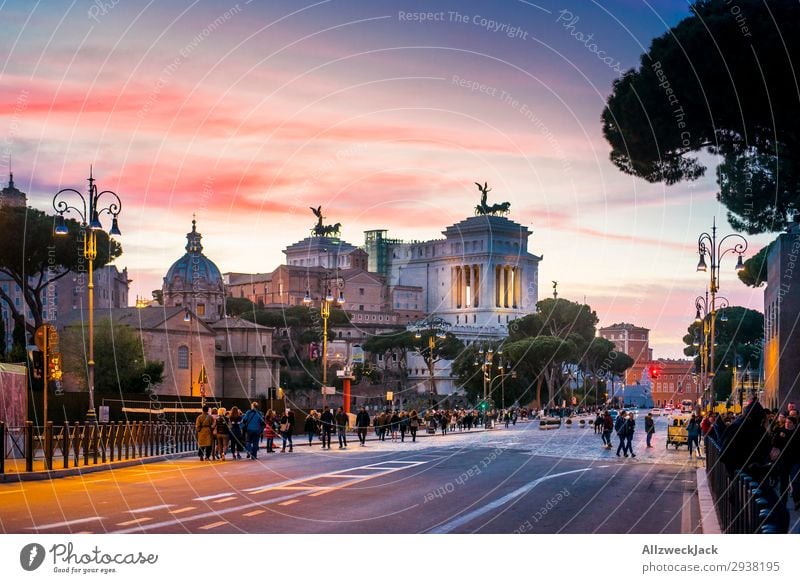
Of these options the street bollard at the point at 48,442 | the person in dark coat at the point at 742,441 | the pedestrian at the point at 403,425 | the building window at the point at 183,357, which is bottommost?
the pedestrian at the point at 403,425

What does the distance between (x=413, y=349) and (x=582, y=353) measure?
3721 cm

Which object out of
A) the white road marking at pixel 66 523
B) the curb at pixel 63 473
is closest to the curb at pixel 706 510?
the white road marking at pixel 66 523

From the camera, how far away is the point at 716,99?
78.3ft

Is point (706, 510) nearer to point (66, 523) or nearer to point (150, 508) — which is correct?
point (150, 508)

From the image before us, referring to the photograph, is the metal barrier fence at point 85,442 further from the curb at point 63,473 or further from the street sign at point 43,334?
the street sign at point 43,334

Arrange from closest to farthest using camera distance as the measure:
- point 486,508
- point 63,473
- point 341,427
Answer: point 486,508
point 63,473
point 341,427

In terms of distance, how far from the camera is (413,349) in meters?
164

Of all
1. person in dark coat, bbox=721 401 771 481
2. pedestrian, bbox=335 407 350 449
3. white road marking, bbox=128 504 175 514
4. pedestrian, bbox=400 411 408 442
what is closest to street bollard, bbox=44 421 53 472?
white road marking, bbox=128 504 175 514

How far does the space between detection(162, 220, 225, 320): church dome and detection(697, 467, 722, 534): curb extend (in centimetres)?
12049

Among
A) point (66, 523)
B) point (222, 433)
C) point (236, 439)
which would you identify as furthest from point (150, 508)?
point (236, 439)

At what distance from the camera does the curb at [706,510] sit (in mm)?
16281

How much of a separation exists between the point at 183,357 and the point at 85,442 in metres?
76.7

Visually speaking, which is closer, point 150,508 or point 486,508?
point 150,508

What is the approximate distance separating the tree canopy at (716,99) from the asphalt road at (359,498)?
7.21 meters
